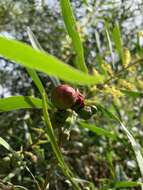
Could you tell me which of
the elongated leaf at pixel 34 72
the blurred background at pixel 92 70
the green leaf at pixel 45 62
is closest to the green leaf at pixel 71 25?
the elongated leaf at pixel 34 72

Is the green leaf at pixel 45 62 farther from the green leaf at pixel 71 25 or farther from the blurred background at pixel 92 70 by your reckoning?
the blurred background at pixel 92 70

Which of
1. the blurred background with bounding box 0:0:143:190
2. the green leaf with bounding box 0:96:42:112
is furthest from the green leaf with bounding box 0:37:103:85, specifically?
the blurred background with bounding box 0:0:143:190

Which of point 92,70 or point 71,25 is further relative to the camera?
point 92,70

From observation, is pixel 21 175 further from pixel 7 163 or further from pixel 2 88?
pixel 7 163

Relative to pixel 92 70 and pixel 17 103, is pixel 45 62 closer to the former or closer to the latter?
pixel 17 103

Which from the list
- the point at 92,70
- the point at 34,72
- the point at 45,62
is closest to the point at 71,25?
the point at 34,72

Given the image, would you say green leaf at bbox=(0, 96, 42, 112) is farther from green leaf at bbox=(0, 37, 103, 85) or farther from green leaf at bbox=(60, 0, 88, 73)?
green leaf at bbox=(0, 37, 103, 85)

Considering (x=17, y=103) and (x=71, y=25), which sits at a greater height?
(x=71, y=25)
